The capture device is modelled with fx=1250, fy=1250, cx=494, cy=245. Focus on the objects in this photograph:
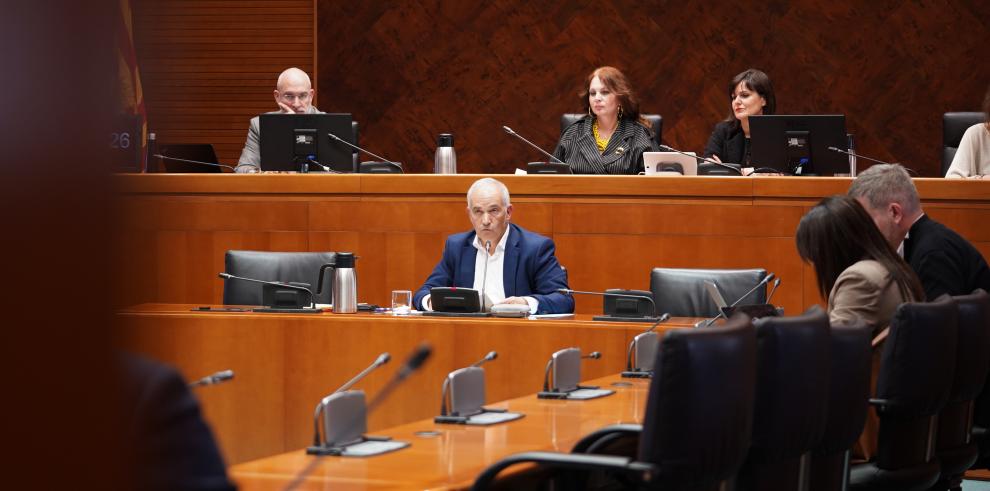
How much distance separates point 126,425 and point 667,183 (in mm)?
5702

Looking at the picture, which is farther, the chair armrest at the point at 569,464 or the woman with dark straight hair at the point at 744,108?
the woman with dark straight hair at the point at 744,108

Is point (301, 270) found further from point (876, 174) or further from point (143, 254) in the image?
point (143, 254)

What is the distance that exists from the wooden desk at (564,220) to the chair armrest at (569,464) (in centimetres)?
363

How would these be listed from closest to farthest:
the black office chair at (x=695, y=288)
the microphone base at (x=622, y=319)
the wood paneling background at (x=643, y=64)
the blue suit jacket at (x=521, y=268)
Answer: the microphone base at (x=622, y=319) < the black office chair at (x=695, y=288) < the blue suit jacket at (x=521, y=268) < the wood paneling background at (x=643, y=64)

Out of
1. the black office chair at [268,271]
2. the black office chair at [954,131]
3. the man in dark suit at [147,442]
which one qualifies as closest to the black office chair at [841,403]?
the man in dark suit at [147,442]

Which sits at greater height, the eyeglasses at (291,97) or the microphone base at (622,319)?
the eyeglasses at (291,97)

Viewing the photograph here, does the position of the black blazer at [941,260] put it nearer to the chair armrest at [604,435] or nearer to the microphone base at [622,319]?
the microphone base at [622,319]

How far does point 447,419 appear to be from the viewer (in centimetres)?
295

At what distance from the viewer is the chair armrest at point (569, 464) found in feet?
7.20

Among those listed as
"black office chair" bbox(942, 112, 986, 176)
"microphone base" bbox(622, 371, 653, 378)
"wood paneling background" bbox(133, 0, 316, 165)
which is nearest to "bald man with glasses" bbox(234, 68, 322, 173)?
"wood paneling background" bbox(133, 0, 316, 165)

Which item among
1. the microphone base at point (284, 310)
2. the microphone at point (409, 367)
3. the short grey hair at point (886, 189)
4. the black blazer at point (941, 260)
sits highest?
the short grey hair at point (886, 189)

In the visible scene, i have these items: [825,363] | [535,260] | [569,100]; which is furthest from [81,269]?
[569,100]

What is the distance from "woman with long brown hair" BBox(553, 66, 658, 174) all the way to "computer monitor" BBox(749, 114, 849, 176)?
68 cm

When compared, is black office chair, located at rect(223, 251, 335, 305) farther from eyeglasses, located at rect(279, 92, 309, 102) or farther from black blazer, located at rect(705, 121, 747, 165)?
black blazer, located at rect(705, 121, 747, 165)
